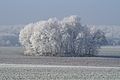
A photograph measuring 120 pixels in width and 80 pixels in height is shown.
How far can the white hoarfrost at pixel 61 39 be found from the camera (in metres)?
82.5

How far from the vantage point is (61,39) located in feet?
272

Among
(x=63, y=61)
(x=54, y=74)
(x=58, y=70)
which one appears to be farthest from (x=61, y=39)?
(x=54, y=74)

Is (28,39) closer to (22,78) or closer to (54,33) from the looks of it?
(54,33)

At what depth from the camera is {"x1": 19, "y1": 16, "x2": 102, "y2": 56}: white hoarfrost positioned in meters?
82.5

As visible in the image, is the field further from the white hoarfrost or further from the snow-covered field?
the white hoarfrost

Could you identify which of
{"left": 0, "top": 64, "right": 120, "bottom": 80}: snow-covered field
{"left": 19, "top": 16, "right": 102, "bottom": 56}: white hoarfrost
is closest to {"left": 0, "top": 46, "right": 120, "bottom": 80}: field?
{"left": 0, "top": 64, "right": 120, "bottom": 80}: snow-covered field

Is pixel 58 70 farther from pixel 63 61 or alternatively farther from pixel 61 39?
pixel 61 39

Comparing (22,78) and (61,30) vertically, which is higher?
(61,30)

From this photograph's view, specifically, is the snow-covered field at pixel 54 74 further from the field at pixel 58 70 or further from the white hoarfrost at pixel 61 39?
the white hoarfrost at pixel 61 39

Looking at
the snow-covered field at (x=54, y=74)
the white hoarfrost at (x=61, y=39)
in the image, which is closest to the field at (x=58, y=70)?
the snow-covered field at (x=54, y=74)

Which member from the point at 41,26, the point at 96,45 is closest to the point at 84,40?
the point at 96,45

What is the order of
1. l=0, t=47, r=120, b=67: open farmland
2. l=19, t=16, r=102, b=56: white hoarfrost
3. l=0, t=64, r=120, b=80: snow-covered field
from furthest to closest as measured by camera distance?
1. l=19, t=16, r=102, b=56: white hoarfrost
2. l=0, t=47, r=120, b=67: open farmland
3. l=0, t=64, r=120, b=80: snow-covered field

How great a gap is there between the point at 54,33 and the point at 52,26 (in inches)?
82.2

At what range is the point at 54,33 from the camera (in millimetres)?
83312
